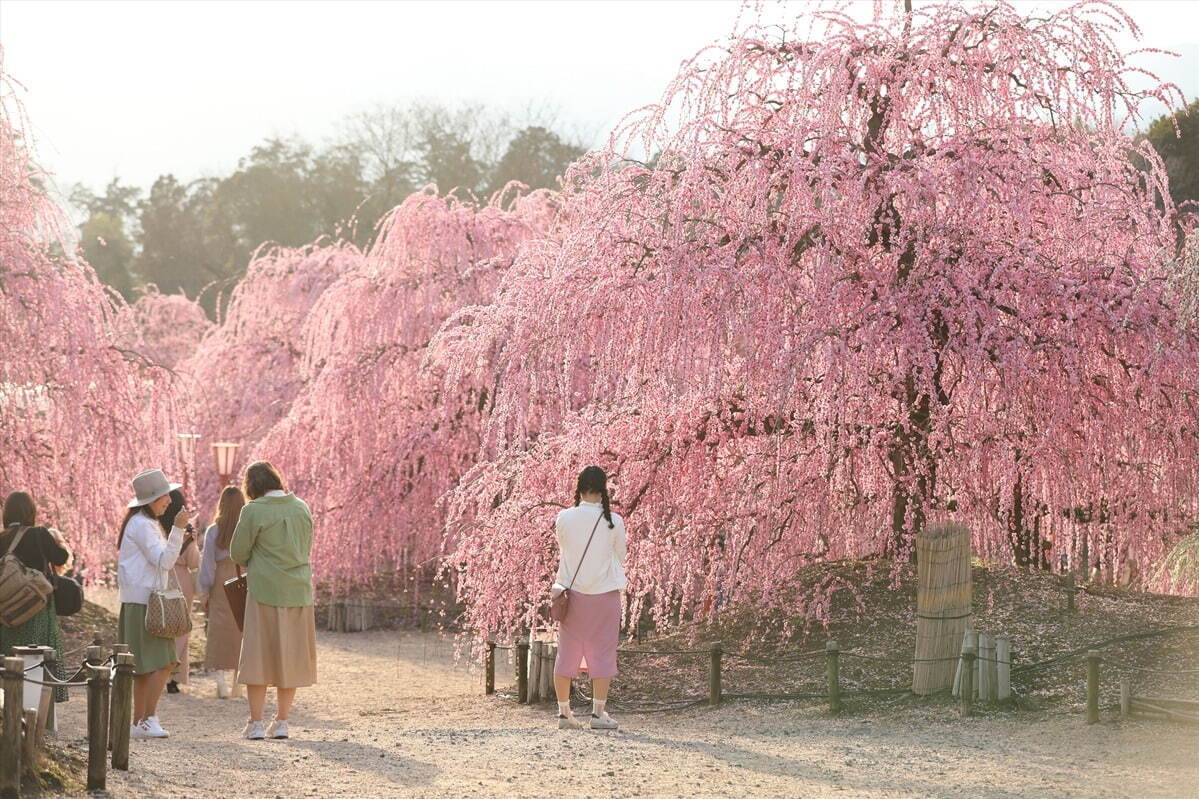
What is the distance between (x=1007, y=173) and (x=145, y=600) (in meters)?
6.35

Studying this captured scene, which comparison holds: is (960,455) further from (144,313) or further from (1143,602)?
(144,313)

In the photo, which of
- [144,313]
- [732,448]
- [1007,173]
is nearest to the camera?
[1007,173]

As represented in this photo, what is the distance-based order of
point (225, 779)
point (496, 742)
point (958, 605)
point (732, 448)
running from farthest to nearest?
point (732, 448)
point (958, 605)
point (496, 742)
point (225, 779)

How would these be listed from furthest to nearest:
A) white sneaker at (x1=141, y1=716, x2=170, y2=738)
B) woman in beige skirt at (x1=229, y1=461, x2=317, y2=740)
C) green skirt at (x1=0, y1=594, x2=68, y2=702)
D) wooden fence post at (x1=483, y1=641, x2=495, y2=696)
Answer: wooden fence post at (x1=483, y1=641, x2=495, y2=696), green skirt at (x1=0, y1=594, x2=68, y2=702), white sneaker at (x1=141, y1=716, x2=170, y2=738), woman in beige skirt at (x1=229, y1=461, x2=317, y2=740)

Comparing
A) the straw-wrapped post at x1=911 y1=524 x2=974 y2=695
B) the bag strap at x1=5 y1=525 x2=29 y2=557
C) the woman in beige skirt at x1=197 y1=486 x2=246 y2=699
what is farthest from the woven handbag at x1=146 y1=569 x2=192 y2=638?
the straw-wrapped post at x1=911 y1=524 x2=974 y2=695

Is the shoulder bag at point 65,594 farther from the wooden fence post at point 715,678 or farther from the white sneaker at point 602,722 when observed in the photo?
the wooden fence post at point 715,678

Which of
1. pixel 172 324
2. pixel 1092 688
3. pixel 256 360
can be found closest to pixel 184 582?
pixel 1092 688

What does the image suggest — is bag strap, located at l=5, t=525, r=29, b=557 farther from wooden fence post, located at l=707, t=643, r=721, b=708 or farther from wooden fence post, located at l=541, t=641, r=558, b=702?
wooden fence post, located at l=707, t=643, r=721, b=708

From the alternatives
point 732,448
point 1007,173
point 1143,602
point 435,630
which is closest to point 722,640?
point 732,448

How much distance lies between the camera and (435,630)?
18.5 metres

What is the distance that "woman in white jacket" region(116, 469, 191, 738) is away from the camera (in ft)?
28.0

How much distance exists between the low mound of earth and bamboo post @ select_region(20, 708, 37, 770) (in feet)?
16.8

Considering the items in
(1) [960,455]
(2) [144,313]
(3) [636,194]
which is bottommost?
(1) [960,455]

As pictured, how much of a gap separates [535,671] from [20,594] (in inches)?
148
